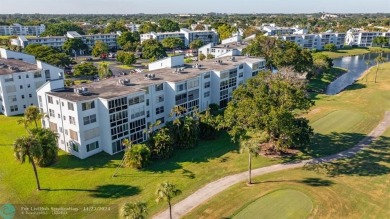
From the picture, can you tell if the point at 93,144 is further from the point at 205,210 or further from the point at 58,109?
the point at 205,210

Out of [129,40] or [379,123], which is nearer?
[379,123]

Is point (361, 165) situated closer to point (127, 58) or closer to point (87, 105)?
point (87, 105)

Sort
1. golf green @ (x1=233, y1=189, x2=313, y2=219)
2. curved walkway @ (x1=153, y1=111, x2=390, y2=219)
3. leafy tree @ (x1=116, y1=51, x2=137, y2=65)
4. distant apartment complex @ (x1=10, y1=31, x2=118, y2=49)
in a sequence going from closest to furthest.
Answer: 1. golf green @ (x1=233, y1=189, x2=313, y2=219)
2. curved walkway @ (x1=153, y1=111, x2=390, y2=219)
3. leafy tree @ (x1=116, y1=51, x2=137, y2=65)
4. distant apartment complex @ (x1=10, y1=31, x2=118, y2=49)

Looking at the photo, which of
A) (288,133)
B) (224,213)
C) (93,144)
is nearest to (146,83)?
(93,144)

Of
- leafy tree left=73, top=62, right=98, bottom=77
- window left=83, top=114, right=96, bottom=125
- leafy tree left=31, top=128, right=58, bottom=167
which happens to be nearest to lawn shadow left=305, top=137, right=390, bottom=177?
window left=83, top=114, right=96, bottom=125

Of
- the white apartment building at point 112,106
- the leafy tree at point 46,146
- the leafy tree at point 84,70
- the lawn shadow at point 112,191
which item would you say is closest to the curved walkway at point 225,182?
the lawn shadow at point 112,191

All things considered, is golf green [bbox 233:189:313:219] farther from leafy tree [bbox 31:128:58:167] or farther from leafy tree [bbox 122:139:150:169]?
leafy tree [bbox 31:128:58:167]
